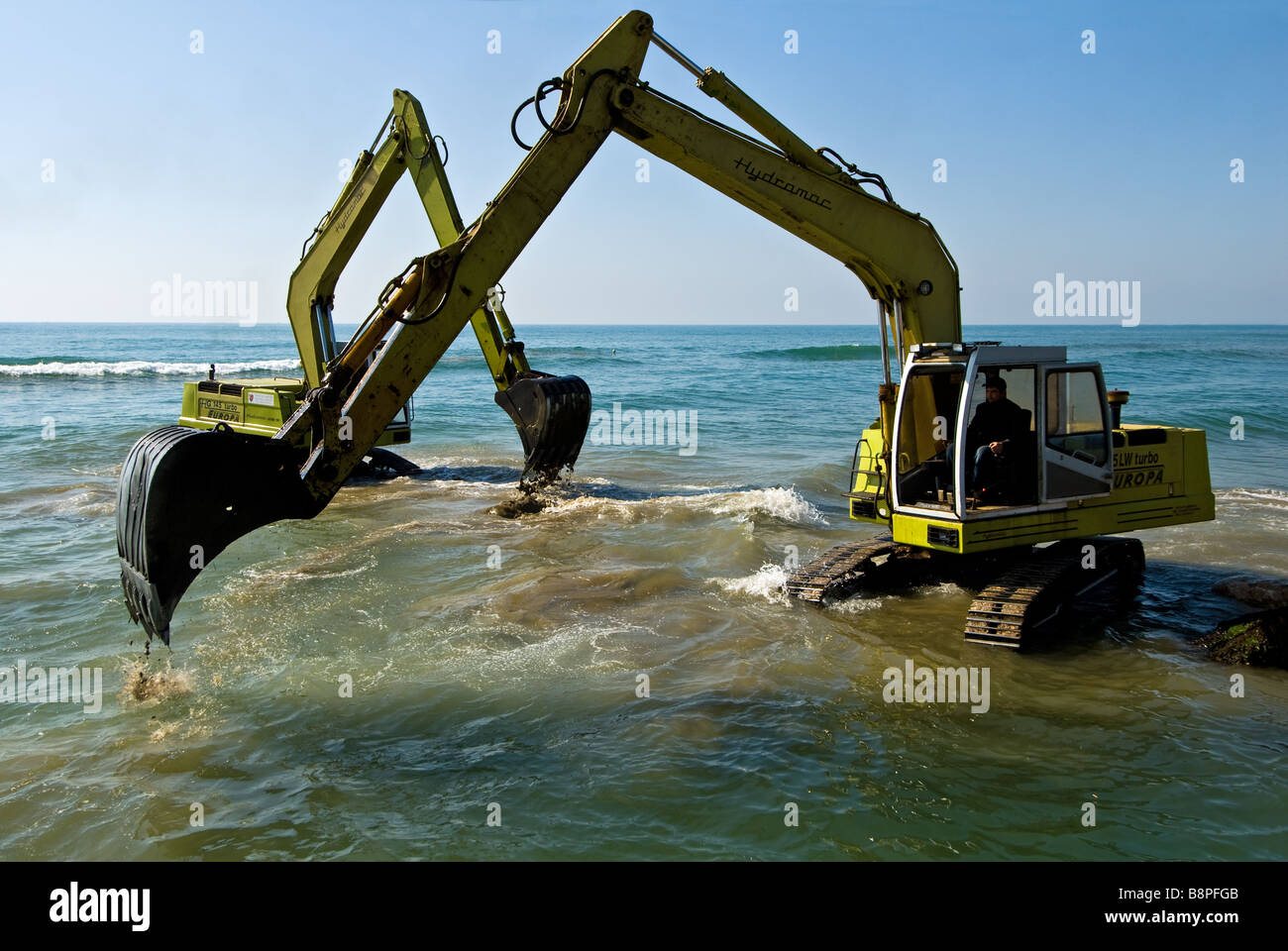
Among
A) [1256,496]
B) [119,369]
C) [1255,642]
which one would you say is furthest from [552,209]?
[119,369]

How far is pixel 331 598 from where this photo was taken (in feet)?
31.0

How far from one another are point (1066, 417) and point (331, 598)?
6860 millimetres

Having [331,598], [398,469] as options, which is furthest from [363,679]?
[398,469]

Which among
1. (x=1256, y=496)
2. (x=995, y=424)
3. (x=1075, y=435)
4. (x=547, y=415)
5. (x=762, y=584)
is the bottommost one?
(x=762, y=584)

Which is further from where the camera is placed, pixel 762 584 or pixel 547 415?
pixel 547 415

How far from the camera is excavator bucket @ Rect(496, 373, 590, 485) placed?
1302cm

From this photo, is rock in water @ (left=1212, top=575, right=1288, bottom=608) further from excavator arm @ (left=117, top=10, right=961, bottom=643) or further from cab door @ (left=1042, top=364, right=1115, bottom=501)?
excavator arm @ (left=117, top=10, right=961, bottom=643)

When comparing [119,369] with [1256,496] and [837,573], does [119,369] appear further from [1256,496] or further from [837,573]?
[1256,496]

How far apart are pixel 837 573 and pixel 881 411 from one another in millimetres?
1553

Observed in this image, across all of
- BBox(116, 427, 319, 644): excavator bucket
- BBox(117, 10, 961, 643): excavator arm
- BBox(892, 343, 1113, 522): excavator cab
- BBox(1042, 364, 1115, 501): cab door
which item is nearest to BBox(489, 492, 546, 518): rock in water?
BBox(117, 10, 961, 643): excavator arm

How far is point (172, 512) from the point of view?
22.8 feet

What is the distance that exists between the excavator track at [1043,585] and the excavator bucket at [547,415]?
6.35m
